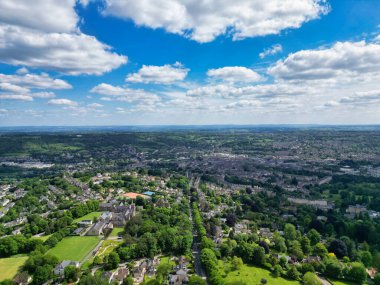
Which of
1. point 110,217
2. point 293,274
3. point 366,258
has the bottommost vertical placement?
point 366,258

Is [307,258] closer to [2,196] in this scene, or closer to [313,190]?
[313,190]

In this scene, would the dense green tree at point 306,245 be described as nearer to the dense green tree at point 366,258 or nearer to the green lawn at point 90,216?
the dense green tree at point 366,258

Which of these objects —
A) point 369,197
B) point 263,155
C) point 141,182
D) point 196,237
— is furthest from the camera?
point 263,155

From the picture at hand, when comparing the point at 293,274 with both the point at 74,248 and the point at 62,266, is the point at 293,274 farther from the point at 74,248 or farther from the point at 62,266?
the point at 74,248

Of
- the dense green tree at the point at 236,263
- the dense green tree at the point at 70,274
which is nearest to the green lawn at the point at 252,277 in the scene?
the dense green tree at the point at 236,263

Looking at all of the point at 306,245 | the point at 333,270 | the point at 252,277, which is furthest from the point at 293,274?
the point at 306,245

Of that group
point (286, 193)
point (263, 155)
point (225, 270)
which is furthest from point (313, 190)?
point (263, 155)
